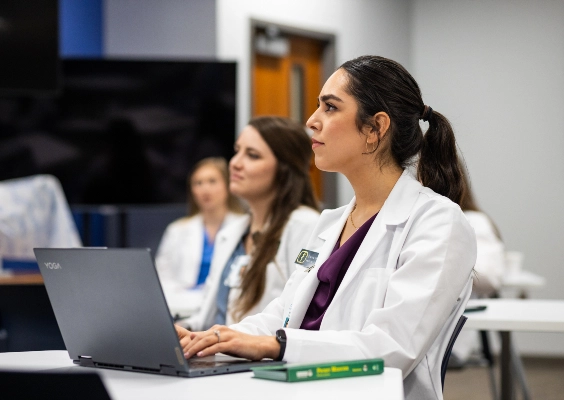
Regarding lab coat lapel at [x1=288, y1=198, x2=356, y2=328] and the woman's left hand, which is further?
lab coat lapel at [x1=288, y1=198, x2=356, y2=328]

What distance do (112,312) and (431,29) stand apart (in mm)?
5846

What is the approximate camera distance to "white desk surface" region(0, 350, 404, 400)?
126 cm

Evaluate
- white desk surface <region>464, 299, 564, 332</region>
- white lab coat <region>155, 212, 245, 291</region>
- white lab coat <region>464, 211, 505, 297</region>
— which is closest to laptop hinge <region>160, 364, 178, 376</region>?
white desk surface <region>464, 299, 564, 332</region>

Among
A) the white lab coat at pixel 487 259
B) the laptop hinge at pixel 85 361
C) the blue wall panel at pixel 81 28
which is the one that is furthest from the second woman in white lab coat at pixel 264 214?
the blue wall panel at pixel 81 28

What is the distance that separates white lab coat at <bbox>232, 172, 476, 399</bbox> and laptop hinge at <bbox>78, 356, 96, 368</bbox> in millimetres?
410

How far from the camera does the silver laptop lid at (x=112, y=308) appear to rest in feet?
4.51

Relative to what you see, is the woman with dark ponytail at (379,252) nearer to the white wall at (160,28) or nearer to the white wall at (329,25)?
the white wall at (329,25)

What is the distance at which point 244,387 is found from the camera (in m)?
1.33

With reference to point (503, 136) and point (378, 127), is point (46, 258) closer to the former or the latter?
point (378, 127)

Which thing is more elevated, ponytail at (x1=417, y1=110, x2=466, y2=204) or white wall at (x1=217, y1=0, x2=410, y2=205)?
white wall at (x1=217, y1=0, x2=410, y2=205)

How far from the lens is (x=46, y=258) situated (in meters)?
1.55

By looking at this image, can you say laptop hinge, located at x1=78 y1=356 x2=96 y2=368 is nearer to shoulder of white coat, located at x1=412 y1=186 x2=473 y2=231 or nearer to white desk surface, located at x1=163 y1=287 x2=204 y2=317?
shoulder of white coat, located at x1=412 y1=186 x2=473 y2=231

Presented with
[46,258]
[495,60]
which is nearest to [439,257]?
[46,258]

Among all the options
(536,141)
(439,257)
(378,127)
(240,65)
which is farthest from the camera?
(536,141)
